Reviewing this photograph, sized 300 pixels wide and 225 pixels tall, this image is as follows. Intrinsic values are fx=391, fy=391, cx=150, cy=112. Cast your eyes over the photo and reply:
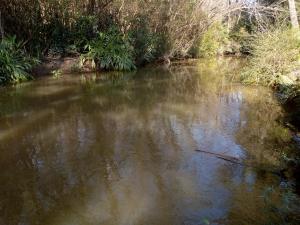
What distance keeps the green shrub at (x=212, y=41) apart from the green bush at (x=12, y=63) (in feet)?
43.1

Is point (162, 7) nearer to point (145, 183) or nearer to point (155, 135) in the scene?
point (155, 135)

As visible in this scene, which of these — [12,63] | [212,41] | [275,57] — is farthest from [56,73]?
[212,41]

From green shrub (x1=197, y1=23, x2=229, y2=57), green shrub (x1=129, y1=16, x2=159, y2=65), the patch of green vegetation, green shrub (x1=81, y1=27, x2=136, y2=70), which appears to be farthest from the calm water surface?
green shrub (x1=197, y1=23, x2=229, y2=57)

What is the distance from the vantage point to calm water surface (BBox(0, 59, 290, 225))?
4.63 metres

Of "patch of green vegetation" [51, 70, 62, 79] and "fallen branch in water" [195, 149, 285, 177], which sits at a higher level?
"patch of green vegetation" [51, 70, 62, 79]

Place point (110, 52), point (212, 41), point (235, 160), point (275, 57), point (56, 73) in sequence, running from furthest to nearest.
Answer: point (212, 41) → point (110, 52) → point (56, 73) → point (275, 57) → point (235, 160)

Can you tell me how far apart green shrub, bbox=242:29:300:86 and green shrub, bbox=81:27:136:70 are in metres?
6.27

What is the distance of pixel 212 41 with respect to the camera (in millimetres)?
26375

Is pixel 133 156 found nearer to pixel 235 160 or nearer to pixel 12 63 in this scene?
pixel 235 160

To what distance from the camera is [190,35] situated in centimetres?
2333

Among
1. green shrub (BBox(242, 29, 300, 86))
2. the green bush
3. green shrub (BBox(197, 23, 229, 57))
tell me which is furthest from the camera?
green shrub (BBox(197, 23, 229, 57))

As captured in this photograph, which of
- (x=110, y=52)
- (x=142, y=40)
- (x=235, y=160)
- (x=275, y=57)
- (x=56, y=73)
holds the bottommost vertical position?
(x=235, y=160)

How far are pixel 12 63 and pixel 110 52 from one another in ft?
15.7

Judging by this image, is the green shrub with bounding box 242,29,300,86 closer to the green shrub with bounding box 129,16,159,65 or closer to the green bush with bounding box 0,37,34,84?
the green shrub with bounding box 129,16,159,65
